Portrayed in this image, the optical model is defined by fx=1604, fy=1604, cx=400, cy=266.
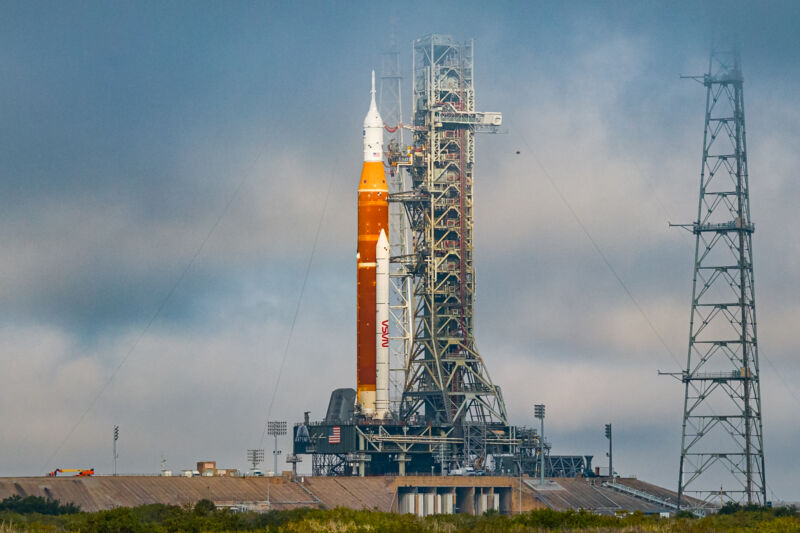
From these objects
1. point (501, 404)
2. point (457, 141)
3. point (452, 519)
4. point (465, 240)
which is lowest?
point (452, 519)

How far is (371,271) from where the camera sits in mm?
174875

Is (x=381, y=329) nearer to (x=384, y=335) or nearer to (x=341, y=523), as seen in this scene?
(x=384, y=335)

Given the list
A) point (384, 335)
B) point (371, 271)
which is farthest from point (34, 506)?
point (371, 271)

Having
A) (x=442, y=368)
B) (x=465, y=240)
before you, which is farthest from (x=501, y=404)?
(x=465, y=240)

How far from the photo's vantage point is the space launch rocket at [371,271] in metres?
174

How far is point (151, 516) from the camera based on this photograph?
5197 inches

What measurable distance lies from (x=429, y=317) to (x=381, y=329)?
8772mm

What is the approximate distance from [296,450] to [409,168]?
1370 inches

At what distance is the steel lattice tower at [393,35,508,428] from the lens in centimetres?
18050

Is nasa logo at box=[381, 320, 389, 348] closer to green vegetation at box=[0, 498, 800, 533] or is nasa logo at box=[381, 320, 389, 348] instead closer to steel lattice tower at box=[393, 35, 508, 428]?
steel lattice tower at box=[393, 35, 508, 428]

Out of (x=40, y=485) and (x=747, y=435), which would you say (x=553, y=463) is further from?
(x=40, y=485)

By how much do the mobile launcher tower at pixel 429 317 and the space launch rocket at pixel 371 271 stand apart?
11 cm

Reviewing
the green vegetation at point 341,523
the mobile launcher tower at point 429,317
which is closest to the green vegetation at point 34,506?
the green vegetation at point 341,523

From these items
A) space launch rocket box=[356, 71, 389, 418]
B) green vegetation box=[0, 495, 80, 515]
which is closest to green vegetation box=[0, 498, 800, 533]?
green vegetation box=[0, 495, 80, 515]
